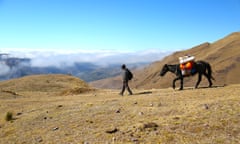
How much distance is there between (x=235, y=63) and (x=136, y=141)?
405ft

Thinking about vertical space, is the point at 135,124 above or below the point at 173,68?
below

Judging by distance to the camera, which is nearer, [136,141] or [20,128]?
[136,141]

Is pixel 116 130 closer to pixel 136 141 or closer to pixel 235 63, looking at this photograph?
pixel 136 141

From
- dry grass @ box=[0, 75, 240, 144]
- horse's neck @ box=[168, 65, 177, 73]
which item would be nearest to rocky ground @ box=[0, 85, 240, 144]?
dry grass @ box=[0, 75, 240, 144]

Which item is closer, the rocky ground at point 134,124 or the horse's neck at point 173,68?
the rocky ground at point 134,124

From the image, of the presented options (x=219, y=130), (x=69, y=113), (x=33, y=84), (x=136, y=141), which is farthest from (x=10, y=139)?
(x=33, y=84)

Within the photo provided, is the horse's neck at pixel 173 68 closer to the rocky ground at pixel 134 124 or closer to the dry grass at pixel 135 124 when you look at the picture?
the rocky ground at pixel 134 124

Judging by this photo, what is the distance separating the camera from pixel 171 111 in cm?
1479

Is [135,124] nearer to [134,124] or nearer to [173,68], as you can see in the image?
[134,124]

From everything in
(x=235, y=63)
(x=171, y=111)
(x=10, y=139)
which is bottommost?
(x=10, y=139)

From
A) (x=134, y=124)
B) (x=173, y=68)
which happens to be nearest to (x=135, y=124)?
(x=134, y=124)

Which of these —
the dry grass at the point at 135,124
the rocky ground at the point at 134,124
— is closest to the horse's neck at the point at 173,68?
the rocky ground at the point at 134,124

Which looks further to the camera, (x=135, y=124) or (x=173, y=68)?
(x=173, y=68)

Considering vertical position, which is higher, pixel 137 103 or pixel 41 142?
pixel 137 103
